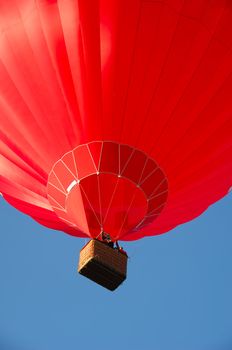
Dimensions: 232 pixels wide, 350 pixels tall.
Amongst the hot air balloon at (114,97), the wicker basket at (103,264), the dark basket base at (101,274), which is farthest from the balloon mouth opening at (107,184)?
the dark basket base at (101,274)

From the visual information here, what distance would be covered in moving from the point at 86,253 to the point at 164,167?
1655 millimetres

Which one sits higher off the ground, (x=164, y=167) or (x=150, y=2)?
(x=150, y=2)

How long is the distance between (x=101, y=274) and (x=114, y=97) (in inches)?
89.7

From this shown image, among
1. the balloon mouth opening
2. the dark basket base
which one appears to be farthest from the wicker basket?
the balloon mouth opening

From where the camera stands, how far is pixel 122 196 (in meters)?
8.91

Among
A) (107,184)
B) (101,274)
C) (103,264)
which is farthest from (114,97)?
(101,274)

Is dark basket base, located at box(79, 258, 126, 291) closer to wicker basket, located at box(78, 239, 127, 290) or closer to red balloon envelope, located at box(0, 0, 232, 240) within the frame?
wicker basket, located at box(78, 239, 127, 290)

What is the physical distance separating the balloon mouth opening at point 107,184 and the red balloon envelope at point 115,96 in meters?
0.01

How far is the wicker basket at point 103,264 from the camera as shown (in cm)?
822

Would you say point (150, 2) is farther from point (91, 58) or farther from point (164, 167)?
point (164, 167)

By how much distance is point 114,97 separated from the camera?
28.6 feet

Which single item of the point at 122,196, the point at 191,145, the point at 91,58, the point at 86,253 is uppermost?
the point at 91,58

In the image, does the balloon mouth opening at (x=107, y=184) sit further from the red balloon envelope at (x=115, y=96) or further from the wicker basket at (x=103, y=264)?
the wicker basket at (x=103, y=264)

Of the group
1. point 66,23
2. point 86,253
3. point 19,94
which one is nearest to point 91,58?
point 66,23
